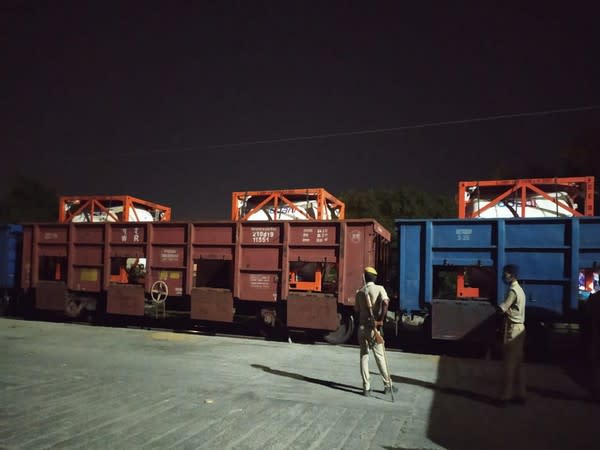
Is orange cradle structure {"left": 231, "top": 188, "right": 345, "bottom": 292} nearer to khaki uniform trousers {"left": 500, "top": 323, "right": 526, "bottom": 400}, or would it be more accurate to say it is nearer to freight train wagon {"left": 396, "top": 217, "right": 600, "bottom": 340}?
freight train wagon {"left": 396, "top": 217, "right": 600, "bottom": 340}

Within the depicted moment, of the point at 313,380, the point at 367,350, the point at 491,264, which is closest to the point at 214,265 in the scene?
the point at 313,380

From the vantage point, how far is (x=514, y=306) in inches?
237

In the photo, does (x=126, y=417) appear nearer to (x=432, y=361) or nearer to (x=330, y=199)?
(x=432, y=361)

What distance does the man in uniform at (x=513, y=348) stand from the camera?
19.0 ft

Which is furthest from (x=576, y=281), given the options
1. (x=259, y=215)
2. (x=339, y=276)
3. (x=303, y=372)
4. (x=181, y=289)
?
(x=181, y=289)

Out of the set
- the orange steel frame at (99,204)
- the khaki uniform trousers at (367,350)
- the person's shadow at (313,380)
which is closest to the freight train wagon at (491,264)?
the person's shadow at (313,380)

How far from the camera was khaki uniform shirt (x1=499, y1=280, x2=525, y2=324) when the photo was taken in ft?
19.5

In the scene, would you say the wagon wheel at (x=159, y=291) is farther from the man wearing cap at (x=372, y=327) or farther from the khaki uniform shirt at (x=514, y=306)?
the khaki uniform shirt at (x=514, y=306)

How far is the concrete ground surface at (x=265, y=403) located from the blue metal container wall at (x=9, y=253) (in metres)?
7.20

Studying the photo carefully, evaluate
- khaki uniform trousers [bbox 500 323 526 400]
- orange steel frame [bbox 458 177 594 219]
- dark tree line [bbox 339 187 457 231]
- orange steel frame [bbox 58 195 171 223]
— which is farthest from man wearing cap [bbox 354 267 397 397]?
dark tree line [bbox 339 187 457 231]

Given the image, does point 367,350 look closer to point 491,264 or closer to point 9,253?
point 491,264

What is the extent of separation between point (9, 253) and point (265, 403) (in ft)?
42.7

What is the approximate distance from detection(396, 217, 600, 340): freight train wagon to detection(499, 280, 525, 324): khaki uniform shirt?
3233mm

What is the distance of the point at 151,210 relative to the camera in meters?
15.9
